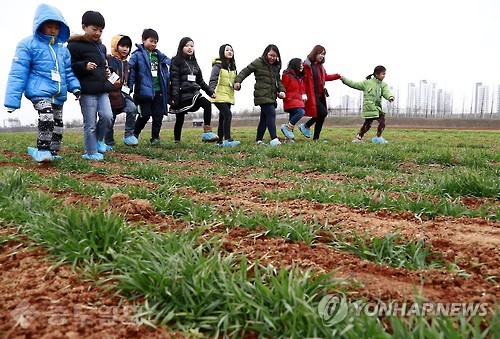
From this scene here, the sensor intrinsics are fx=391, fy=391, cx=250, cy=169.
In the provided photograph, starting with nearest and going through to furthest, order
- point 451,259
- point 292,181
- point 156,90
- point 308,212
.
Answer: point 451,259 → point 308,212 → point 292,181 → point 156,90

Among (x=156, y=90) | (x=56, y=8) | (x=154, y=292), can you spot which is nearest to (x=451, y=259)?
(x=154, y=292)

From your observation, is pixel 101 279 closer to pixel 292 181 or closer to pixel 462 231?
pixel 462 231

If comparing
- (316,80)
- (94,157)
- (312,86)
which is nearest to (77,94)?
(94,157)

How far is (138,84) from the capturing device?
875 cm

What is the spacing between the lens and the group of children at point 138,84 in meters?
5.66

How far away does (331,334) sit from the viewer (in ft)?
4.57

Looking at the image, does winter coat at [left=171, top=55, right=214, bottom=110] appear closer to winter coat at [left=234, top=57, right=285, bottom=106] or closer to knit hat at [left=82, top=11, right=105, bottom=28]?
winter coat at [left=234, top=57, right=285, bottom=106]

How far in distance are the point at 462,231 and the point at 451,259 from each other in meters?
0.55

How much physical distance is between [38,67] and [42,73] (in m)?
0.10

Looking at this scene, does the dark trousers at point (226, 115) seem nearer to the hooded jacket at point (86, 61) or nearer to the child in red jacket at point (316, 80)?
the child in red jacket at point (316, 80)

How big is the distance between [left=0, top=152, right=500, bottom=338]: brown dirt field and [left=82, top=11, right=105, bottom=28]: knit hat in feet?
13.7

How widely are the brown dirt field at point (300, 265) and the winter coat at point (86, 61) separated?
3880mm

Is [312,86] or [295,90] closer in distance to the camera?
[295,90]

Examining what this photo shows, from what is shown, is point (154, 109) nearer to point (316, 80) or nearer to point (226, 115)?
point (226, 115)
